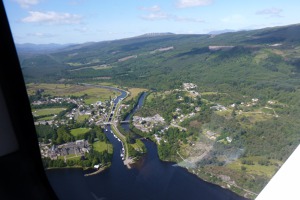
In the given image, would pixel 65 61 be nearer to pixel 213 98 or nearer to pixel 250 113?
pixel 213 98

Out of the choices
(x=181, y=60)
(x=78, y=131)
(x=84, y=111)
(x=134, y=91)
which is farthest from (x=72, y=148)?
(x=181, y=60)

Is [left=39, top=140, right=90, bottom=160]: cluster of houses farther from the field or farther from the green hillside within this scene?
the green hillside

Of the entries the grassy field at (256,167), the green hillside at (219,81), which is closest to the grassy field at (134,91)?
the green hillside at (219,81)

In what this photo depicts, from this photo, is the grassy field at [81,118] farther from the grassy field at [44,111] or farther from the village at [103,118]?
the grassy field at [44,111]

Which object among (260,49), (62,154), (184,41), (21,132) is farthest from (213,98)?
(21,132)

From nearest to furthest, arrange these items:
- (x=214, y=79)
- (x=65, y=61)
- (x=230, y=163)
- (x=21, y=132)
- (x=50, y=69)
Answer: (x=230, y=163) → (x=21, y=132) → (x=214, y=79) → (x=50, y=69) → (x=65, y=61)
